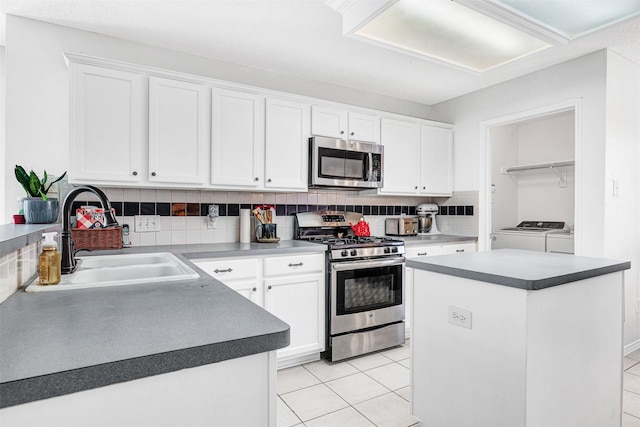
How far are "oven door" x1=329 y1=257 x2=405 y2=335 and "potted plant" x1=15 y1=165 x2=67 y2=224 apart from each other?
1888 millimetres

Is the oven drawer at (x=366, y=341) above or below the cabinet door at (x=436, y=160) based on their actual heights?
below

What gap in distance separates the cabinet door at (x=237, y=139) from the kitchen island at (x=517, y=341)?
5.06ft

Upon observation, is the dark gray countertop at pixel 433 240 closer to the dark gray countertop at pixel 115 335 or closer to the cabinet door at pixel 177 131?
the cabinet door at pixel 177 131

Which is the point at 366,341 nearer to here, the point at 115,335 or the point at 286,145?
the point at 286,145

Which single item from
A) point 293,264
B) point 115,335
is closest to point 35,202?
point 293,264

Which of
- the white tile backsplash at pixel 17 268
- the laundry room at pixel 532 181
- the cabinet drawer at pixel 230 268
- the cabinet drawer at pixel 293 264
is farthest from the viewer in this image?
the laundry room at pixel 532 181

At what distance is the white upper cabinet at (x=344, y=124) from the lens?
3.29 m

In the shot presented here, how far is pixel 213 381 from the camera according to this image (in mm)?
778

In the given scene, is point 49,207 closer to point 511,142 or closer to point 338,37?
point 338,37

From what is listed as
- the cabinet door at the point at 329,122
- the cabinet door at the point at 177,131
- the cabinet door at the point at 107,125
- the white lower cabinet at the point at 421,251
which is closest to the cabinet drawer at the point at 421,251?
the white lower cabinet at the point at 421,251

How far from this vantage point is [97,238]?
8.19 ft

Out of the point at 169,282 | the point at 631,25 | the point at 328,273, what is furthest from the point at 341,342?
the point at 631,25

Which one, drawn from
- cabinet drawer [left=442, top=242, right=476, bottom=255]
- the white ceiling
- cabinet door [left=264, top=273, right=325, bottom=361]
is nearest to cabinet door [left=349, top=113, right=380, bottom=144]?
the white ceiling

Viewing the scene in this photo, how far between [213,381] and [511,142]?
5.44 metres
